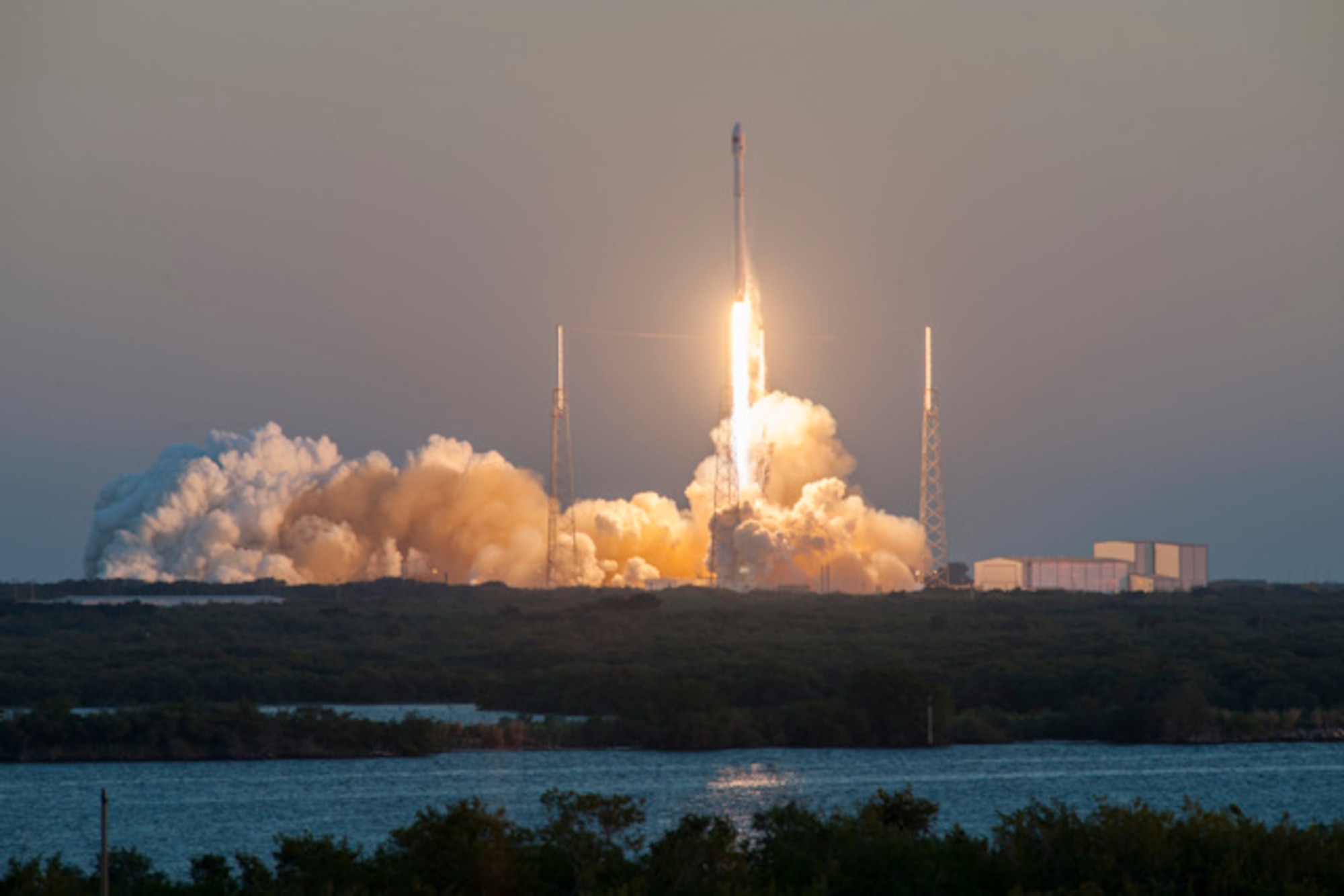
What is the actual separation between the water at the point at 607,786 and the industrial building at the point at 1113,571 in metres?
48.4

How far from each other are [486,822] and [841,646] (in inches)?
1683

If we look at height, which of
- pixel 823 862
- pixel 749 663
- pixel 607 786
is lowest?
pixel 607 786

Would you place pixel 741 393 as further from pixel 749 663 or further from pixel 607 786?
pixel 607 786

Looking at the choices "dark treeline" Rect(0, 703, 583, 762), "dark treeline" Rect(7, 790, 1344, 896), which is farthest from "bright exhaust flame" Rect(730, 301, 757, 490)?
"dark treeline" Rect(7, 790, 1344, 896)

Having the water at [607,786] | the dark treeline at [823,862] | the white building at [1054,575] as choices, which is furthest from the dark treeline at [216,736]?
the white building at [1054,575]

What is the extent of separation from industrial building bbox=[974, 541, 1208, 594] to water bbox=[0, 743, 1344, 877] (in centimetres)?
4839

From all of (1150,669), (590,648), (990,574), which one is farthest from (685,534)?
(1150,669)

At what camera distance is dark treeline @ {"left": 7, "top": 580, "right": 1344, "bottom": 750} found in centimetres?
5631

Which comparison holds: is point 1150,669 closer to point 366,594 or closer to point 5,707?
point 5,707

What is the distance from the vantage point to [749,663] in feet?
206

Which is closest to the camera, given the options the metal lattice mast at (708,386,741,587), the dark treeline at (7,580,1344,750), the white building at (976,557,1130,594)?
the dark treeline at (7,580,1344,750)

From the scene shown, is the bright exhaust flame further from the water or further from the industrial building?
the water

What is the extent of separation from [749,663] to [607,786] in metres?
16.5

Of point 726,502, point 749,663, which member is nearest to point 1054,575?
point 726,502
